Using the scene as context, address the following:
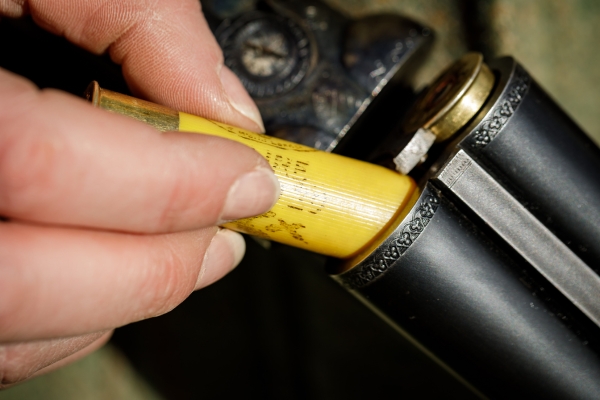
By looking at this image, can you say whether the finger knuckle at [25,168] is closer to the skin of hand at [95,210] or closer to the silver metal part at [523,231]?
the skin of hand at [95,210]

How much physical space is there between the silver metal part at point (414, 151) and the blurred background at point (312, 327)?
0.43m

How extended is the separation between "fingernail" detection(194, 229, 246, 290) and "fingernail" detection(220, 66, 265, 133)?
0.16m

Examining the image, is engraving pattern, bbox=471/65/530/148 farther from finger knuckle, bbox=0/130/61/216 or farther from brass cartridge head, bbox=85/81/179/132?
finger knuckle, bbox=0/130/61/216

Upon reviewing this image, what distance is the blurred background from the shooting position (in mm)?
1066

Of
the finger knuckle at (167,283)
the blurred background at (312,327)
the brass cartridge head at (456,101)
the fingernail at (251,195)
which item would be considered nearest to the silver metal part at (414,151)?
the brass cartridge head at (456,101)

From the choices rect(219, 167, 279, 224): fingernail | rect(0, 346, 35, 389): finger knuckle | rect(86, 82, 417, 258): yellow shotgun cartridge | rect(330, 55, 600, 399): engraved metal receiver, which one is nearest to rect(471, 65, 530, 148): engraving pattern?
rect(330, 55, 600, 399): engraved metal receiver

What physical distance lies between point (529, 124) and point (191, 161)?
43cm

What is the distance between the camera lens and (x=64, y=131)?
0.38 m

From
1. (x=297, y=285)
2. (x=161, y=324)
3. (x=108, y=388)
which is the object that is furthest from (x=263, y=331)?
(x=108, y=388)

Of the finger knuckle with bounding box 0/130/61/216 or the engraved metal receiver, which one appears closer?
the finger knuckle with bounding box 0/130/61/216

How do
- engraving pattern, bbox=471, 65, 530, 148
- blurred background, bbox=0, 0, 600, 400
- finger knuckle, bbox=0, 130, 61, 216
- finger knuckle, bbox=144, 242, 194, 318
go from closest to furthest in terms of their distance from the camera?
finger knuckle, bbox=0, 130, 61, 216 → finger knuckle, bbox=144, 242, 194, 318 → engraving pattern, bbox=471, 65, 530, 148 → blurred background, bbox=0, 0, 600, 400

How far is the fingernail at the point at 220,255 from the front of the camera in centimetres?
59

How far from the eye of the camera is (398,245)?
534 mm

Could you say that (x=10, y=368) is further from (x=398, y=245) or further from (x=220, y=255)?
(x=398, y=245)
